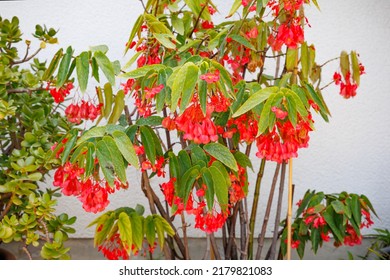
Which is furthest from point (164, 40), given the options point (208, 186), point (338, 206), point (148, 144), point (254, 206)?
point (338, 206)

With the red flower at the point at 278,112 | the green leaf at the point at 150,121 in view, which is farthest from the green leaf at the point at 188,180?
the red flower at the point at 278,112

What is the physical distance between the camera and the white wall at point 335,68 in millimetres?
2619

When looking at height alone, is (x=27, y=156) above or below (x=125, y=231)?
above

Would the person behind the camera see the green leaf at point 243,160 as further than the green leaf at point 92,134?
Yes

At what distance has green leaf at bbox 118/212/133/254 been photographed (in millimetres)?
1478

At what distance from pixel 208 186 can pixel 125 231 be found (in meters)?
0.26

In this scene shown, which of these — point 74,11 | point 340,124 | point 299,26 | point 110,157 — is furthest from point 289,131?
point 74,11

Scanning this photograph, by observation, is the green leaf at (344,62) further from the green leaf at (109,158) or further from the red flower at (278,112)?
the green leaf at (109,158)

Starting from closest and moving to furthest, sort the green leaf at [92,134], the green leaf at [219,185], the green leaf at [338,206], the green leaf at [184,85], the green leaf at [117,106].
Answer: the green leaf at [184,85] < the green leaf at [92,134] < the green leaf at [219,185] < the green leaf at [117,106] < the green leaf at [338,206]

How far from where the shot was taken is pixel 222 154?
1.45m

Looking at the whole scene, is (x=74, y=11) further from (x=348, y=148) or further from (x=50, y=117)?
(x=348, y=148)

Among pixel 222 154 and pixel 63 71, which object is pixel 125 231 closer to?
pixel 222 154

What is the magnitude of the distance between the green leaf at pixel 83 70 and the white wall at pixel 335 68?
1.29m

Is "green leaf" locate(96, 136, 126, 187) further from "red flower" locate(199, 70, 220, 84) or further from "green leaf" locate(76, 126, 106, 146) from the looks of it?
"red flower" locate(199, 70, 220, 84)
